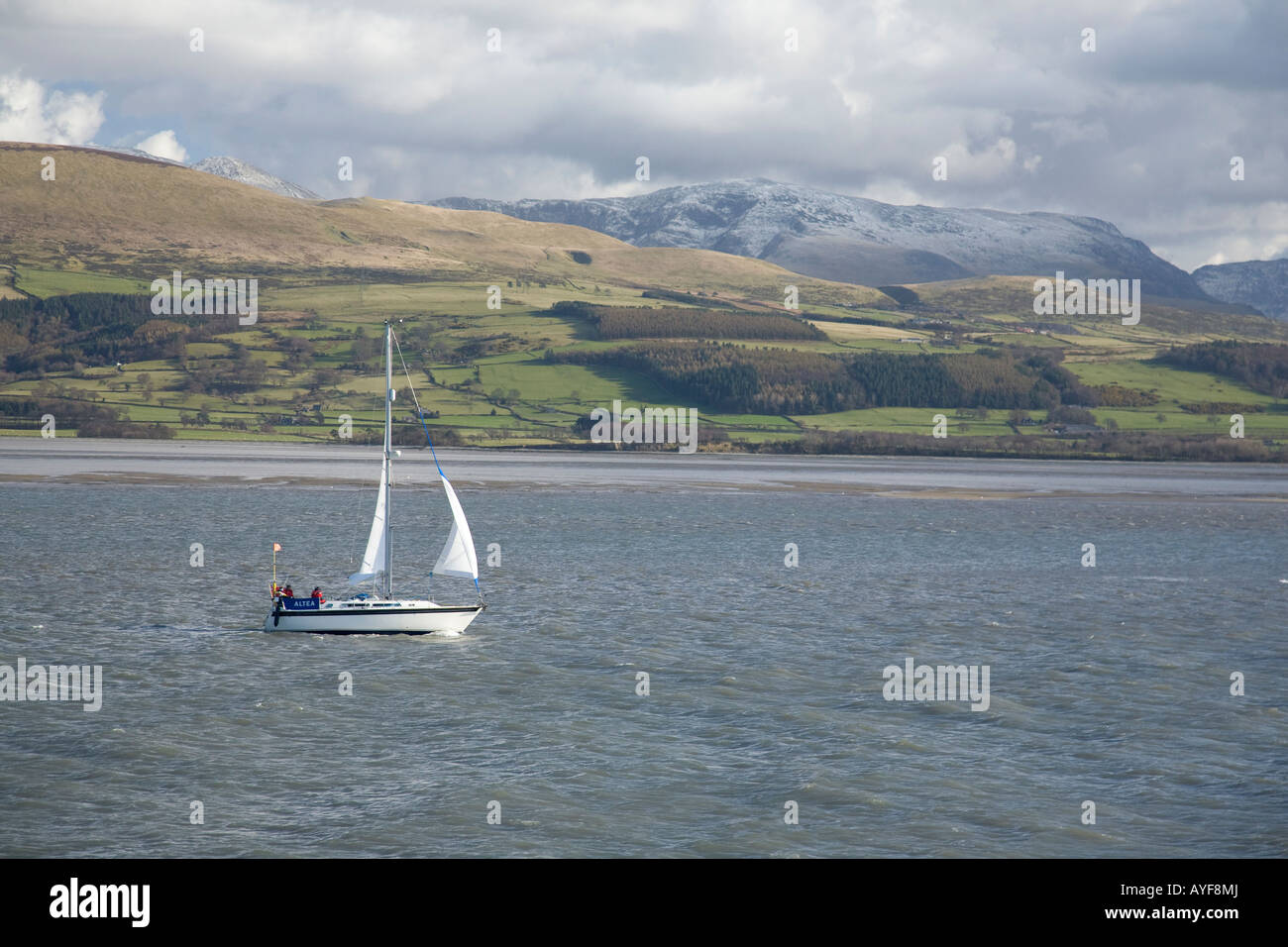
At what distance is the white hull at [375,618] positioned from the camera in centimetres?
3741

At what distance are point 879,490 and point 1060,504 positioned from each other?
52.9 feet

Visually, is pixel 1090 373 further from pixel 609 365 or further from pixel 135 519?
pixel 135 519

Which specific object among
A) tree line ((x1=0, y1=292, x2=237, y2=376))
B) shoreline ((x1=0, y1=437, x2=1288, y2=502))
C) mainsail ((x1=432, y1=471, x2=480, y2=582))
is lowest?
mainsail ((x1=432, y1=471, x2=480, y2=582))

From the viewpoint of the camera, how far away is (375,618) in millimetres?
37531

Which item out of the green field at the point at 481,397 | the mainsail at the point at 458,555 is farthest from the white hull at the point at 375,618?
the green field at the point at 481,397

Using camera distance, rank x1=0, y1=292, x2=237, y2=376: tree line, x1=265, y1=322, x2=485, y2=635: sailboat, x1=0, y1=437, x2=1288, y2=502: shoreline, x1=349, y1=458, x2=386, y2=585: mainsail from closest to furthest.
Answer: x1=265, y1=322, x2=485, y2=635: sailboat, x1=349, y1=458, x2=386, y2=585: mainsail, x1=0, y1=437, x2=1288, y2=502: shoreline, x1=0, y1=292, x2=237, y2=376: tree line

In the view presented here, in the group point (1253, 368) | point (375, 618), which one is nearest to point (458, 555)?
point (375, 618)

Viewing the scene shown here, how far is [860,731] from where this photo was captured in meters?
28.2

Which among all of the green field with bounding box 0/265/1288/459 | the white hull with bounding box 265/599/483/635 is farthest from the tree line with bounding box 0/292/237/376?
the white hull with bounding box 265/599/483/635

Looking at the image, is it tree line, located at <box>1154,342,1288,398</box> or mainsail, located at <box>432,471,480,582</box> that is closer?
mainsail, located at <box>432,471,480,582</box>

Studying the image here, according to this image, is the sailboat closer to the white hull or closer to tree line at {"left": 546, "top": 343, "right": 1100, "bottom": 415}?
the white hull

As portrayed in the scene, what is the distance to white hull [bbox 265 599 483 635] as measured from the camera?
37.4m
